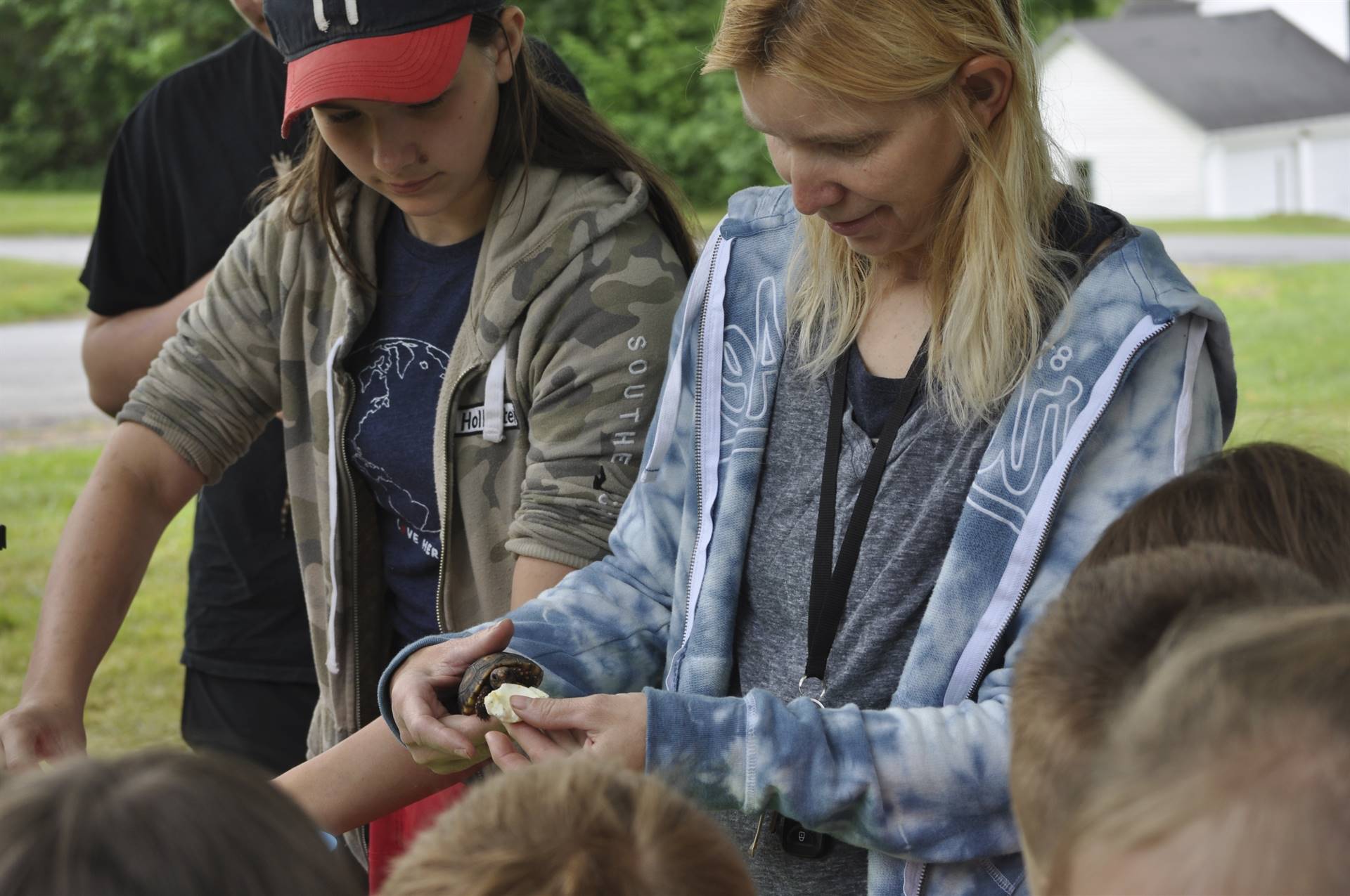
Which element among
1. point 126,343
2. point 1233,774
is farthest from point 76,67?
point 1233,774

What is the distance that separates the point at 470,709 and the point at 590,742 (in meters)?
0.19

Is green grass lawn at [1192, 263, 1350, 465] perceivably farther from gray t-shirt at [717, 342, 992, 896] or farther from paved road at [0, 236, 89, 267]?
paved road at [0, 236, 89, 267]

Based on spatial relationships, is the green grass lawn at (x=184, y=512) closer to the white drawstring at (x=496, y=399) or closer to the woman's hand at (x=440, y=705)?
the woman's hand at (x=440, y=705)

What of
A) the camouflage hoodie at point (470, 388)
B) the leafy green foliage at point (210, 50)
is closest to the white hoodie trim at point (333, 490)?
the camouflage hoodie at point (470, 388)

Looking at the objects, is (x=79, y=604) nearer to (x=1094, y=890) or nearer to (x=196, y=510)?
(x=196, y=510)

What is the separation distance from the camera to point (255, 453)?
8.75 feet

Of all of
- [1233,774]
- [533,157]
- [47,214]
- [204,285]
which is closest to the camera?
[1233,774]

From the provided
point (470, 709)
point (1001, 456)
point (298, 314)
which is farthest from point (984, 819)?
point (298, 314)

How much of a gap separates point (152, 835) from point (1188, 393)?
1122mm

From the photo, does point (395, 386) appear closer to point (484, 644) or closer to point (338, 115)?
point (338, 115)

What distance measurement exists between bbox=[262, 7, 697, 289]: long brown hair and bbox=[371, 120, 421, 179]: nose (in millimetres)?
141

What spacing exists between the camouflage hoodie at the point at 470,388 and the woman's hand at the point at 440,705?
0.25 metres

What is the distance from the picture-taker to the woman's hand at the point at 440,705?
5.24ft

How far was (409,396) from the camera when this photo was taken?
79.9 inches
